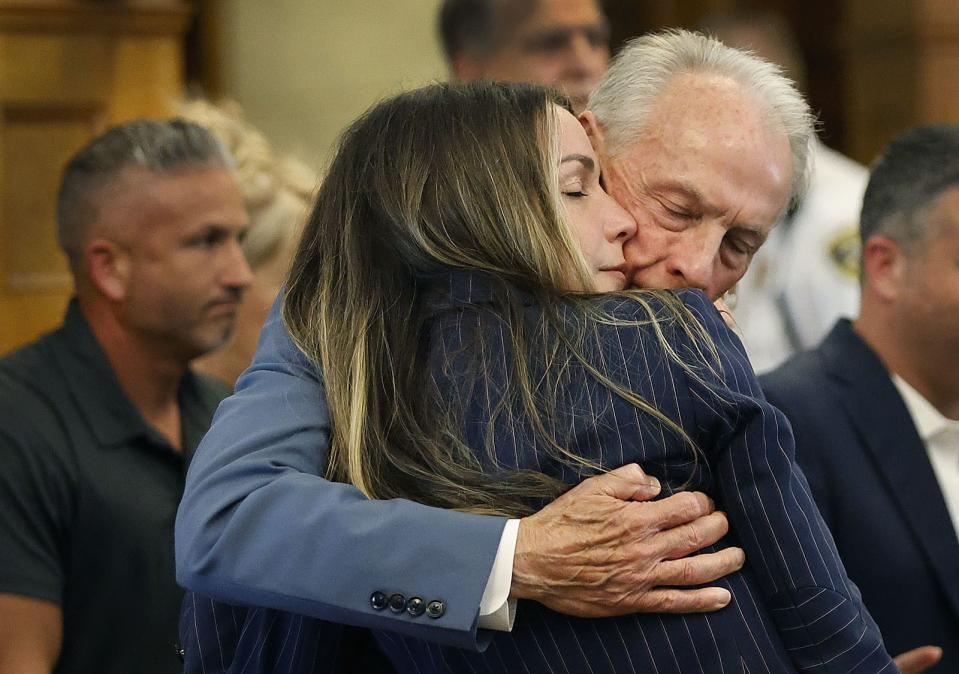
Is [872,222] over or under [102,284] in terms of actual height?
over

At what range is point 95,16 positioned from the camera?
4.71 m

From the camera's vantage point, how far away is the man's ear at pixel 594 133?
78.4 inches

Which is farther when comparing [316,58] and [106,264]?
[316,58]

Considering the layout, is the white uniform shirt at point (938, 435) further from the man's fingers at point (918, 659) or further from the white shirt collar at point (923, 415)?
the man's fingers at point (918, 659)

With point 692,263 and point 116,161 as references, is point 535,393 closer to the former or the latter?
point 692,263

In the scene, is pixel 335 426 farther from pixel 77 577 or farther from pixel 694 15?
pixel 694 15

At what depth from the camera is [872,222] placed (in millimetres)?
2840

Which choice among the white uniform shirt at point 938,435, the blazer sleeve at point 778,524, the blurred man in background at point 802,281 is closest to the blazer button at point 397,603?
the blazer sleeve at point 778,524

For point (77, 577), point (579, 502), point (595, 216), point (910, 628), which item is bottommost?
point (77, 577)

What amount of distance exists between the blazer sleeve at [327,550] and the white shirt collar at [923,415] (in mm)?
1322

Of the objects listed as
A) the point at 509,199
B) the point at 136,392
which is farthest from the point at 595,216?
the point at 136,392

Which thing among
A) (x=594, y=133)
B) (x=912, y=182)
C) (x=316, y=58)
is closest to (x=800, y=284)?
(x=912, y=182)

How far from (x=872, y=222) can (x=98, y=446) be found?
1.57 meters

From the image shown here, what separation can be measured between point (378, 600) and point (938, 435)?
4.80 ft
